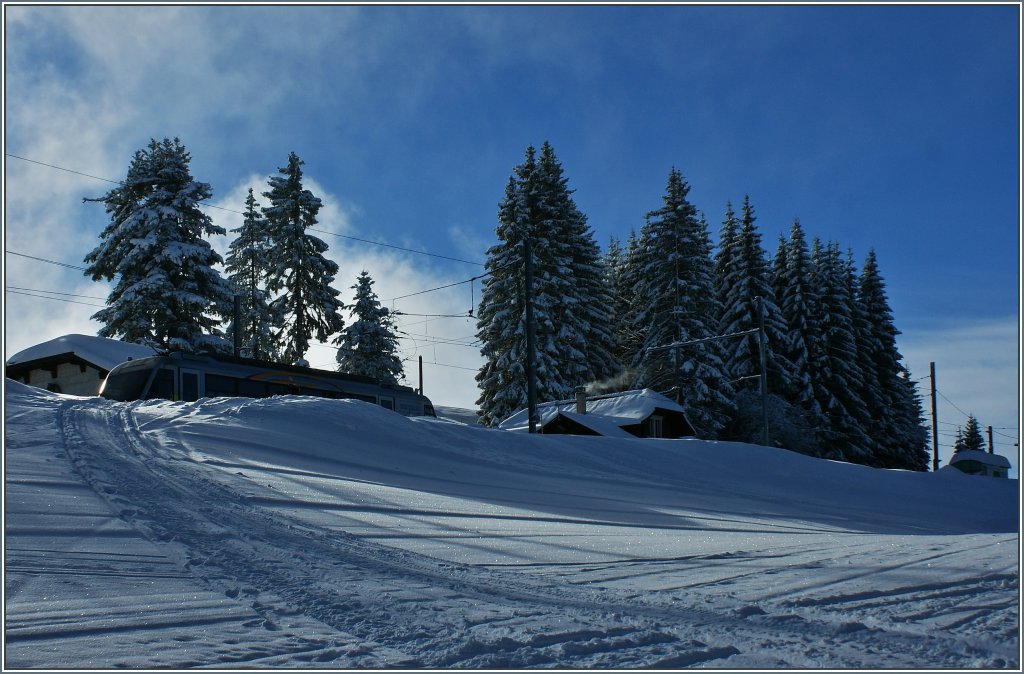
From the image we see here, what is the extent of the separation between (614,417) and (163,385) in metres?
18.3

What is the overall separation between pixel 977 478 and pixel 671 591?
70.7 feet

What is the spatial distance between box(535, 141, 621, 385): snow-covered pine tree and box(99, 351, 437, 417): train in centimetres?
1593

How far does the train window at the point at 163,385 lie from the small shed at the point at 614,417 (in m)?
13.3

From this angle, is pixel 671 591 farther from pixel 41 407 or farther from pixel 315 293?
pixel 315 293

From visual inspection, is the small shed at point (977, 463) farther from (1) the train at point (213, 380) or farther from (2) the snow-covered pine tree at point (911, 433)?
(1) the train at point (213, 380)

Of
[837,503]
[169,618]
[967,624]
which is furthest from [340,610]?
[837,503]

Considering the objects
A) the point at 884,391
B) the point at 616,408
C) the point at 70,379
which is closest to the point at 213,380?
the point at 70,379

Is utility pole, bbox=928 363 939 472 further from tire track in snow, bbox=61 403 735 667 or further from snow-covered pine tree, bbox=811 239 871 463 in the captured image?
tire track in snow, bbox=61 403 735 667

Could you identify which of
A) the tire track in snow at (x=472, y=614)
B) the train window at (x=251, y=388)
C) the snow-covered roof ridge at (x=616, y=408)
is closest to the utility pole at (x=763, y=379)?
the snow-covered roof ridge at (x=616, y=408)

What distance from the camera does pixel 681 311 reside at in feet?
135

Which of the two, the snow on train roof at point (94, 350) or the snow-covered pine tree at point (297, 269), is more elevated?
the snow-covered pine tree at point (297, 269)

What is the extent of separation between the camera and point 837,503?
17.5 m

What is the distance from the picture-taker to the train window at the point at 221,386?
23.6 metres

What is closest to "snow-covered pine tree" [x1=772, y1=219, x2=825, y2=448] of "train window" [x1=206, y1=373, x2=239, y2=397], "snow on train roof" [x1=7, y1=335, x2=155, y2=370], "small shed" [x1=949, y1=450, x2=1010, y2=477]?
"small shed" [x1=949, y1=450, x2=1010, y2=477]
